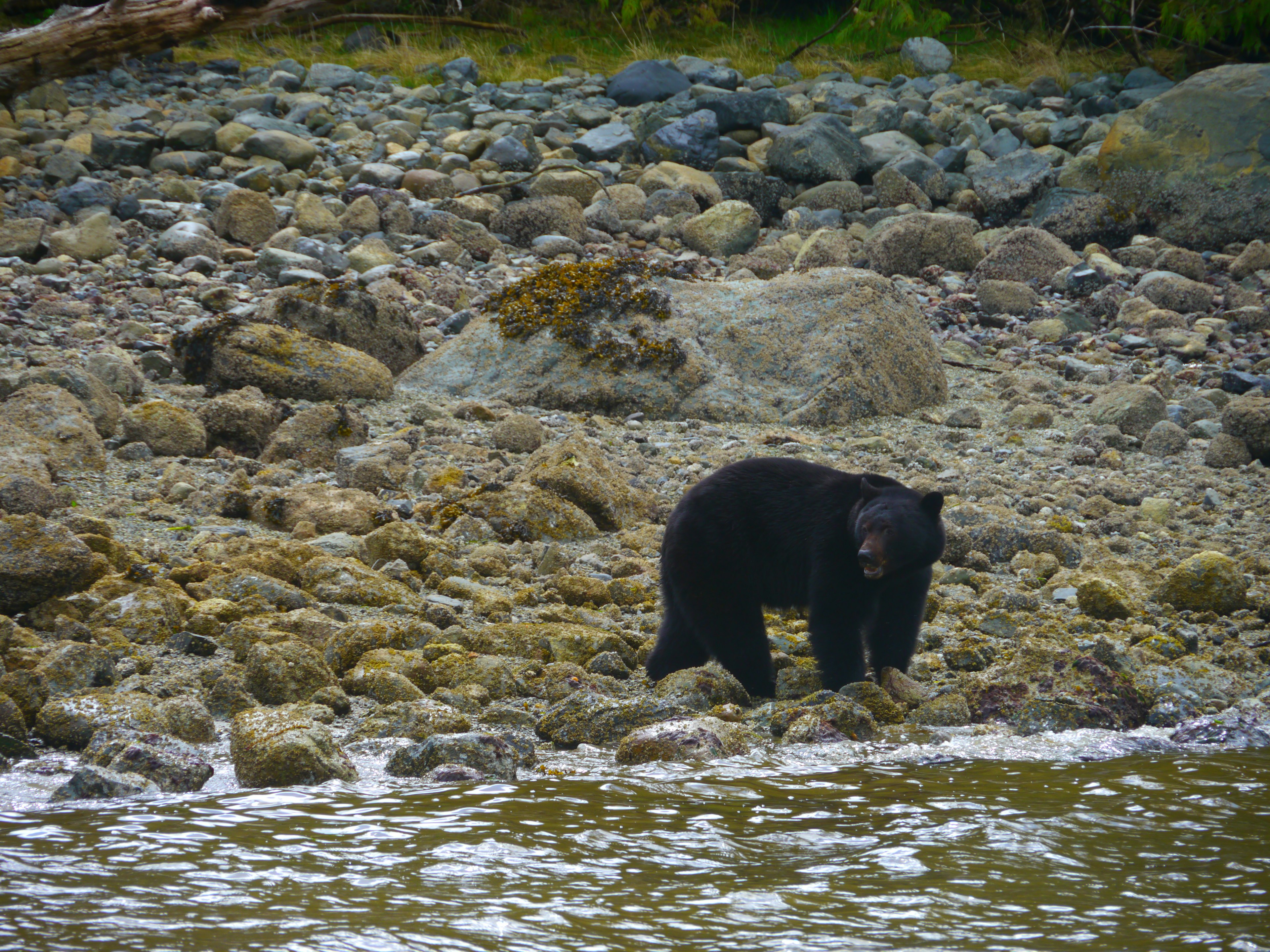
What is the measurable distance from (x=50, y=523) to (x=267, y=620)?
3.63 feet

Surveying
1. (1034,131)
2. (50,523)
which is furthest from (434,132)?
(50,523)

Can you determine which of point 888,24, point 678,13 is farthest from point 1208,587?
point 678,13

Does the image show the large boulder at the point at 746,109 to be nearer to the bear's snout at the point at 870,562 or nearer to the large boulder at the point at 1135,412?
the large boulder at the point at 1135,412

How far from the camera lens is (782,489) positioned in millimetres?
5371

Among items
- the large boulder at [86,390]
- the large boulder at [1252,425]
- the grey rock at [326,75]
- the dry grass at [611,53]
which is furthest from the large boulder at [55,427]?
the dry grass at [611,53]

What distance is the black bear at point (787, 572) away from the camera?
5051mm

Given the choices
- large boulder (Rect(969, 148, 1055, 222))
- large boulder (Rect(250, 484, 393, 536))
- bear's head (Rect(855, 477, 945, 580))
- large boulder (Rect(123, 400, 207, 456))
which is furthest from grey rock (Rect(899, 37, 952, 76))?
bear's head (Rect(855, 477, 945, 580))

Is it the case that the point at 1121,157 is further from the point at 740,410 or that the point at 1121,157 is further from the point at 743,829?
the point at 743,829

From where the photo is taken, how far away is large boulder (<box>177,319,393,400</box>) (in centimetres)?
870

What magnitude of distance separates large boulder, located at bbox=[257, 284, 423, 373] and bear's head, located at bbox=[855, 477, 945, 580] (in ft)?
18.5

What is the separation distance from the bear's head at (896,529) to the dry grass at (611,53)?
52.7ft

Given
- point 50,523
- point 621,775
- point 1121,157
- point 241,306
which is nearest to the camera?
point 621,775

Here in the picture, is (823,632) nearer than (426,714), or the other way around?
(426,714)

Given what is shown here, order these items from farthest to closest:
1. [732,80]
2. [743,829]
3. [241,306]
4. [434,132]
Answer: [732,80], [434,132], [241,306], [743,829]
